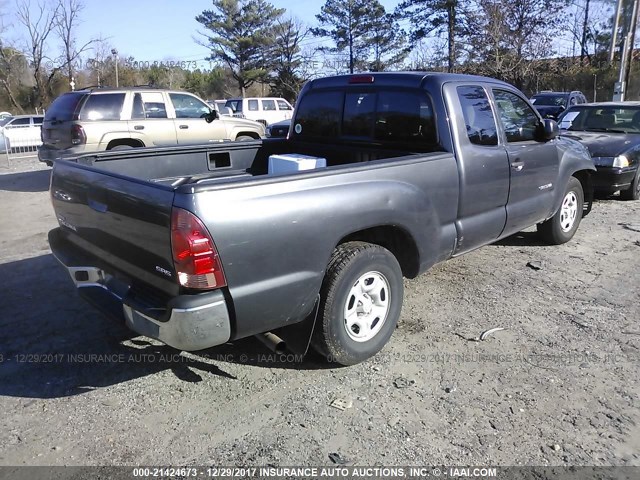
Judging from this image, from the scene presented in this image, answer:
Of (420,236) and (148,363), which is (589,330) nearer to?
(420,236)

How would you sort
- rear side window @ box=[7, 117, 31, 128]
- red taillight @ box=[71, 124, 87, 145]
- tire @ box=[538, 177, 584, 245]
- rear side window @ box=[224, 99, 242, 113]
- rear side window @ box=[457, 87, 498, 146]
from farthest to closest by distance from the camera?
1. rear side window @ box=[224, 99, 242, 113]
2. rear side window @ box=[7, 117, 31, 128]
3. red taillight @ box=[71, 124, 87, 145]
4. tire @ box=[538, 177, 584, 245]
5. rear side window @ box=[457, 87, 498, 146]

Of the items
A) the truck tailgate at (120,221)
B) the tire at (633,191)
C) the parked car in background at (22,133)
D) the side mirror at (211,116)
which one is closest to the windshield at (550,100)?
the tire at (633,191)

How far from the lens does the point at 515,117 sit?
4898 millimetres

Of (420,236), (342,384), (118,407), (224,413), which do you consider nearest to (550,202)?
(420,236)

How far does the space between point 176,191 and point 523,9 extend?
1521 inches

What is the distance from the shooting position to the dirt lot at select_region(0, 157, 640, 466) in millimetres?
2748

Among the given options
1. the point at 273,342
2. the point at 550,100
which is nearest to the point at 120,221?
the point at 273,342

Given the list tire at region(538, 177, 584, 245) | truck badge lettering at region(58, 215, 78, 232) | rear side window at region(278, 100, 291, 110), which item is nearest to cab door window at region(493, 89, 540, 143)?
tire at region(538, 177, 584, 245)

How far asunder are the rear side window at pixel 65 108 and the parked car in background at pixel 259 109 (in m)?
12.7

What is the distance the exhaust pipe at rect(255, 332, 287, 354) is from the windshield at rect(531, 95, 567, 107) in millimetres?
19334

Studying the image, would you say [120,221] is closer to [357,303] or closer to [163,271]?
[163,271]

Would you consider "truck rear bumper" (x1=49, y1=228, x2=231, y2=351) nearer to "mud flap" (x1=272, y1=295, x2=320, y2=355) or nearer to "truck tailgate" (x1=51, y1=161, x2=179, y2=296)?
"truck tailgate" (x1=51, y1=161, x2=179, y2=296)

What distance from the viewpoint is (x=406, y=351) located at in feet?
12.3

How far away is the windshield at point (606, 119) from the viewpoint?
9133 millimetres
